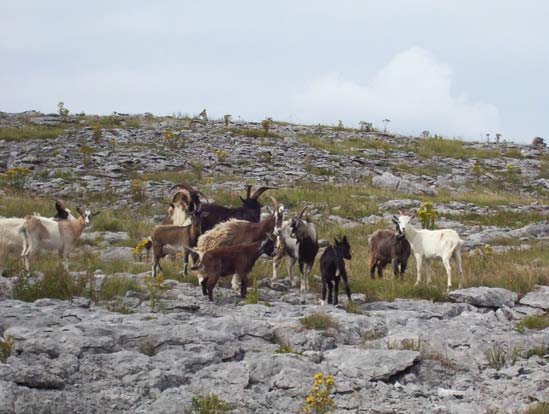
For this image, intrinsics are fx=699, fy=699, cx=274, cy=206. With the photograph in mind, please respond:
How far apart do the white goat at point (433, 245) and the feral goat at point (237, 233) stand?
2907 millimetres

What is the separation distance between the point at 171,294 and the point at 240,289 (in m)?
1.32

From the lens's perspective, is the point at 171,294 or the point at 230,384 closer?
the point at 230,384

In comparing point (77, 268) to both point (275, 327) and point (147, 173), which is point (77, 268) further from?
point (147, 173)

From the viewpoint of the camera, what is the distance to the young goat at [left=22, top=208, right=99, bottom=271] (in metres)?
12.8

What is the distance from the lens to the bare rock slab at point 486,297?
1134 cm

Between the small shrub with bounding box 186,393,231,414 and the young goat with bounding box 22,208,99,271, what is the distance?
6.47 m

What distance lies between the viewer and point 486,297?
11.4 metres

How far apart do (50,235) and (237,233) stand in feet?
11.7

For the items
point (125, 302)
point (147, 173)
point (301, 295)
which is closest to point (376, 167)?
point (147, 173)

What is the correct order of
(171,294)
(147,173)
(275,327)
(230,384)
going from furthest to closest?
(147,173) < (171,294) < (275,327) < (230,384)

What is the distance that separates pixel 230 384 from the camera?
23.7 ft

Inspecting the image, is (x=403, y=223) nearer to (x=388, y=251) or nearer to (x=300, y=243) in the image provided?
(x=388, y=251)

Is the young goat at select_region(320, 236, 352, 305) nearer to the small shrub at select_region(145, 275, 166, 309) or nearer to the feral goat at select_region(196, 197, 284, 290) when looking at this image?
the feral goat at select_region(196, 197, 284, 290)

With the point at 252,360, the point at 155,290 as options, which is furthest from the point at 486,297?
the point at 155,290
